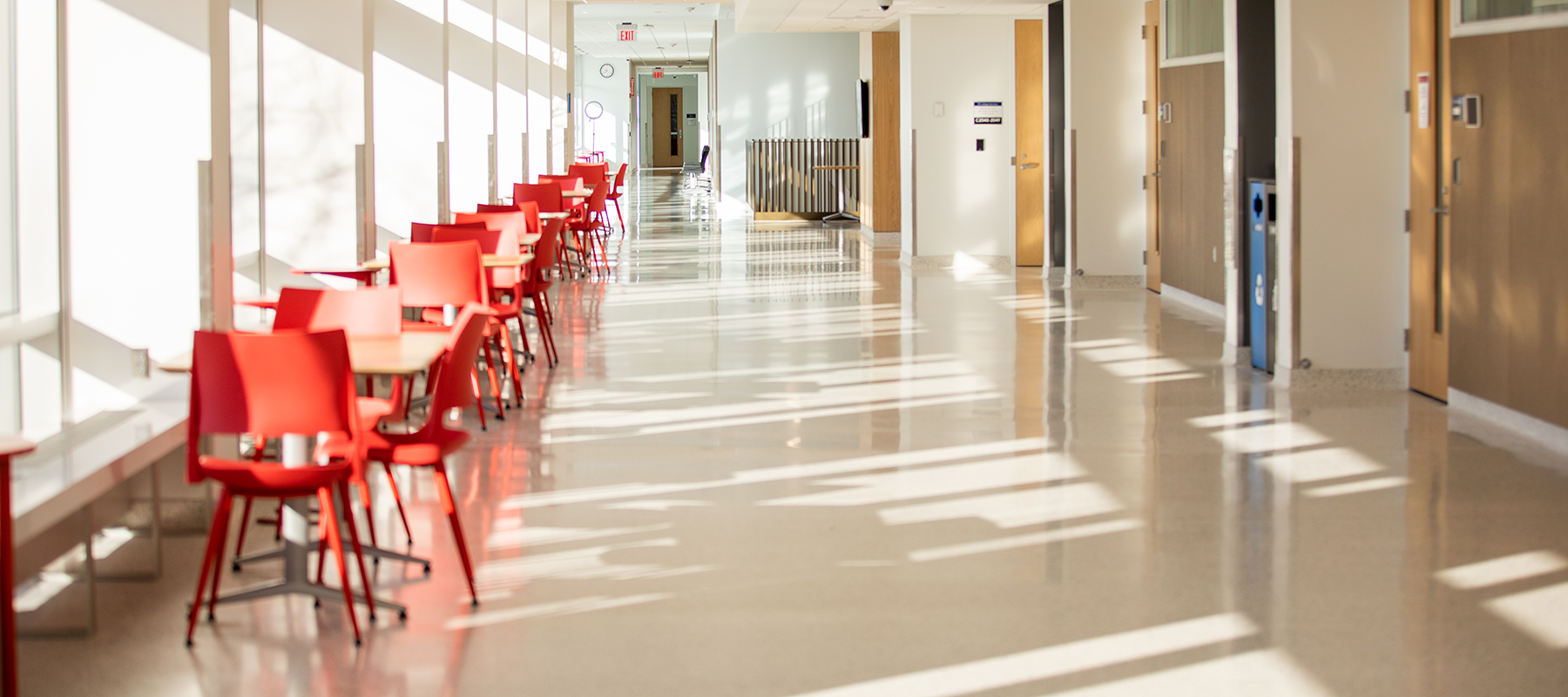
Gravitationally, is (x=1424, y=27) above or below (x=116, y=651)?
above

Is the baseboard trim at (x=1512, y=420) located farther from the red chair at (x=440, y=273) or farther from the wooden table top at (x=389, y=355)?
the red chair at (x=440, y=273)

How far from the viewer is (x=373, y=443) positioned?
411 cm

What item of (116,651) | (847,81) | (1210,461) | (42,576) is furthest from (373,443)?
(847,81)

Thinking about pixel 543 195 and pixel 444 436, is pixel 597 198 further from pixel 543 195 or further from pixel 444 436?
pixel 444 436

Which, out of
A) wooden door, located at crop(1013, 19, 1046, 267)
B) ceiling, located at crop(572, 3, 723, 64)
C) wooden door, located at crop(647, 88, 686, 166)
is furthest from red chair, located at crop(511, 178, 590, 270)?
wooden door, located at crop(647, 88, 686, 166)

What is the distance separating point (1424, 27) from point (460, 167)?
8173mm

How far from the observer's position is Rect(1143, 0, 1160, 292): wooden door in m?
11.4

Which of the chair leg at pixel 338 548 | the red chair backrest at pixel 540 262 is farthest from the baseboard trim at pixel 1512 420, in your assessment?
the red chair backrest at pixel 540 262

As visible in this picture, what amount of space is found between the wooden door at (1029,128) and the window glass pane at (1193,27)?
3.23 metres

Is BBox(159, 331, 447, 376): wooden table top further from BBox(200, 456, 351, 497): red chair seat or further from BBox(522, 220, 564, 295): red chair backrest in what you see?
BBox(522, 220, 564, 295): red chair backrest

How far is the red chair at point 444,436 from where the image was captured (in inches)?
158

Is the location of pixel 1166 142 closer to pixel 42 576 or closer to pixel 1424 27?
pixel 1424 27

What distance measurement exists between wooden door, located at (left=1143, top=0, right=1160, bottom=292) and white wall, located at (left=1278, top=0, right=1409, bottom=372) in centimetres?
416

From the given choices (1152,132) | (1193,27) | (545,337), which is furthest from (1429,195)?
(545,337)
